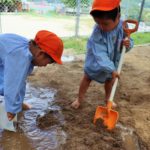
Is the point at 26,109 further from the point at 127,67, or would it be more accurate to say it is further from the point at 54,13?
the point at 54,13

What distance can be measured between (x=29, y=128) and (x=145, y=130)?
3.80ft

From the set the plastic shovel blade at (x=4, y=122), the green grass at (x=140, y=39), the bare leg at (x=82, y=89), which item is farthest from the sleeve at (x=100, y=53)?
the green grass at (x=140, y=39)

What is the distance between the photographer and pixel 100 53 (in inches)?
106

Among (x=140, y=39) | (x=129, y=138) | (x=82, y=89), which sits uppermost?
(x=82, y=89)

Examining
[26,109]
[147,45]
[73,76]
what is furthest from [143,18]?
[26,109]

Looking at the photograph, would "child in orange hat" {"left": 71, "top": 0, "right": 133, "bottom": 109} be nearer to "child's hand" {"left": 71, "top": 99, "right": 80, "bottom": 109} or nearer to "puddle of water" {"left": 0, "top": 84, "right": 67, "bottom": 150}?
"child's hand" {"left": 71, "top": 99, "right": 80, "bottom": 109}

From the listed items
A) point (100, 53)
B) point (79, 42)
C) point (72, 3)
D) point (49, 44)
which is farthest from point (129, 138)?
Answer: point (72, 3)

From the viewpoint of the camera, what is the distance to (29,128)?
2.65 metres

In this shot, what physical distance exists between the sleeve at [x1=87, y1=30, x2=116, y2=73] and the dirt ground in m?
0.59

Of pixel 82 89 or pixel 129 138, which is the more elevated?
pixel 82 89

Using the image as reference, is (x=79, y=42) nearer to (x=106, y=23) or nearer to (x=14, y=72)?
(x=106, y=23)

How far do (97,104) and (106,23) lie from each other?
1043 millimetres

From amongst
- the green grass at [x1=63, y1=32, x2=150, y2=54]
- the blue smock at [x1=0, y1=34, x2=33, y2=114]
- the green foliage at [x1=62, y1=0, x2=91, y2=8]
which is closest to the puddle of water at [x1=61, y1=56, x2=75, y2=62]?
the green grass at [x1=63, y1=32, x2=150, y2=54]

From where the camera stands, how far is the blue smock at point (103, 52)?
8.68 ft
